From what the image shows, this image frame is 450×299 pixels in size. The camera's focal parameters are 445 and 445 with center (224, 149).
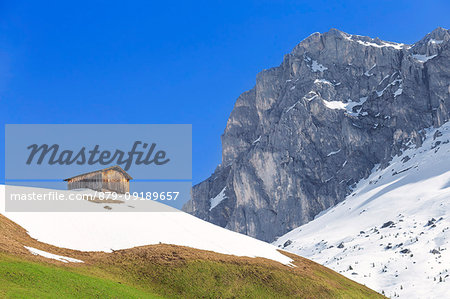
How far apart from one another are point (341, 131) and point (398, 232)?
104 meters

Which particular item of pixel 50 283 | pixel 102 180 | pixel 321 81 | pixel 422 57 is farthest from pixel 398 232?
pixel 422 57

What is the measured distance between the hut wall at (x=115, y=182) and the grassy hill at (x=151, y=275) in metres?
21.1

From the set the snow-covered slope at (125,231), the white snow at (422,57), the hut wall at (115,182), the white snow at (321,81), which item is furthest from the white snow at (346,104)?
the snow-covered slope at (125,231)

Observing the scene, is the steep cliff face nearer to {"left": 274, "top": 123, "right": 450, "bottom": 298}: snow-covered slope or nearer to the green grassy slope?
{"left": 274, "top": 123, "right": 450, "bottom": 298}: snow-covered slope

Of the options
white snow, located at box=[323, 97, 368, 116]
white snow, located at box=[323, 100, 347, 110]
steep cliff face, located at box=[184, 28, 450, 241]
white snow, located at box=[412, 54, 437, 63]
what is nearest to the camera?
steep cliff face, located at box=[184, 28, 450, 241]

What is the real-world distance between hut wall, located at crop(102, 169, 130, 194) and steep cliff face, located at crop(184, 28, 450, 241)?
115 metres

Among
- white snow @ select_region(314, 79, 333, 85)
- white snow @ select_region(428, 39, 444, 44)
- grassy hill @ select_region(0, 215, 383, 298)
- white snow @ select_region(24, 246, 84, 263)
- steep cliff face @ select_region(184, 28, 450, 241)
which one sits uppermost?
white snow @ select_region(428, 39, 444, 44)

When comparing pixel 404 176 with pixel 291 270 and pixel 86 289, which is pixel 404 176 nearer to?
pixel 291 270

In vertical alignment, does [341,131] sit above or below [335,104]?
below

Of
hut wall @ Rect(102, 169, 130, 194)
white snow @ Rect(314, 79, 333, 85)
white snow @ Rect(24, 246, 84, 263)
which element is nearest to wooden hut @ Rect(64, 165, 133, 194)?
hut wall @ Rect(102, 169, 130, 194)

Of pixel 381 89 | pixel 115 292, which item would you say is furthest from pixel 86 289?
pixel 381 89

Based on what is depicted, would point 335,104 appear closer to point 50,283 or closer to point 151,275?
Answer: point 151,275

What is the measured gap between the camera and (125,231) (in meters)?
41.5

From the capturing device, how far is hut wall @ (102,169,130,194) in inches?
2272
